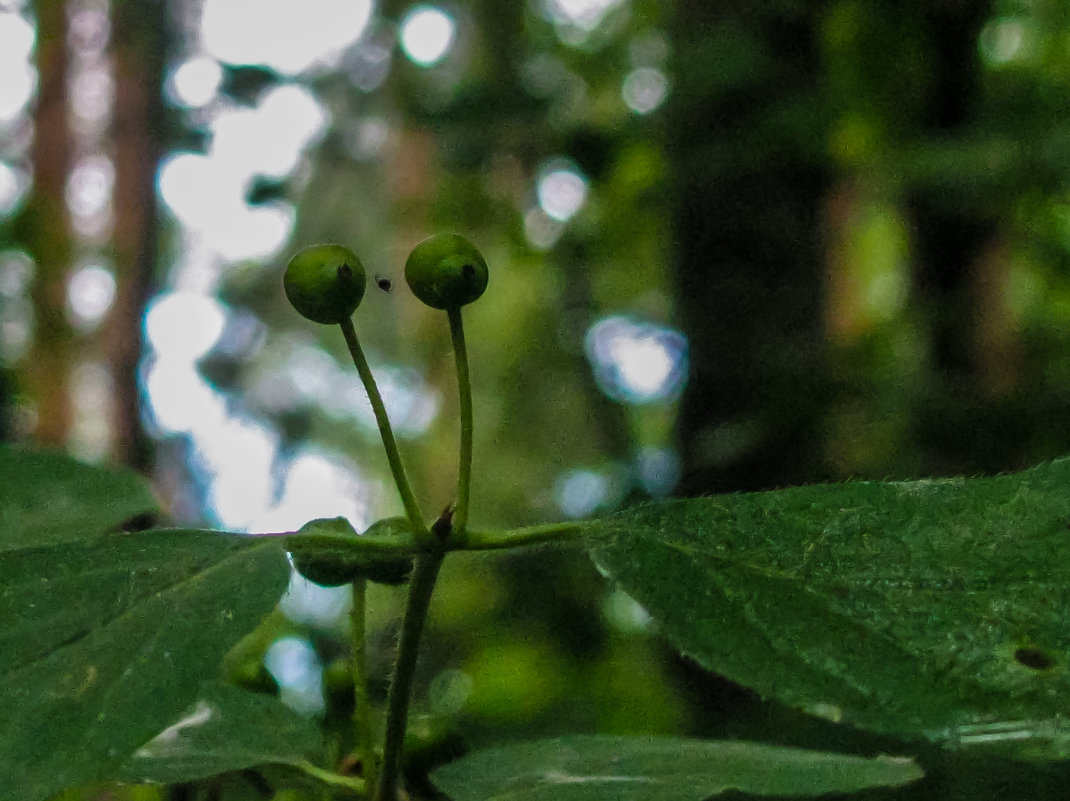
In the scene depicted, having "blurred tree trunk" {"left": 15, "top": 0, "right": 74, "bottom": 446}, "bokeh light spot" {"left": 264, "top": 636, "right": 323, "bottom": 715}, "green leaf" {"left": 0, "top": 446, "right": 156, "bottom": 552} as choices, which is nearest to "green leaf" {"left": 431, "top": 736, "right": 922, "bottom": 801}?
"green leaf" {"left": 0, "top": 446, "right": 156, "bottom": 552}

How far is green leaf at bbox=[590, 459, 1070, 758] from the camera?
0.39 meters

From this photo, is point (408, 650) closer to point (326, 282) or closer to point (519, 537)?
point (519, 537)

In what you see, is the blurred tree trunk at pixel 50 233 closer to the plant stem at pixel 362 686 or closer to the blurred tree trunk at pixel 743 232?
the blurred tree trunk at pixel 743 232

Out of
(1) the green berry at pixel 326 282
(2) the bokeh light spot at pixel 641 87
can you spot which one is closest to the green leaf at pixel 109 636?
(1) the green berry at pixel 326 282

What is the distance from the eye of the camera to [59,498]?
0.82 m

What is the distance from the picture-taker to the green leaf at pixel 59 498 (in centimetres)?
77

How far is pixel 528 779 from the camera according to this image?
532 mm

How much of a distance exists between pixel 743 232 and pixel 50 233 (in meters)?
2.59

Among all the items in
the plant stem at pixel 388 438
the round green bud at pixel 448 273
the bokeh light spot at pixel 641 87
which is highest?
the bokeh light spot at pixel 641 87

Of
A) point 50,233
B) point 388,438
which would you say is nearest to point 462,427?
point 388,438

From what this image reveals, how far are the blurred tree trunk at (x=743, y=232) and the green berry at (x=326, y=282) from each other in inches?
57.3

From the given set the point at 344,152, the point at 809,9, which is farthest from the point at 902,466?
the point at 344,152

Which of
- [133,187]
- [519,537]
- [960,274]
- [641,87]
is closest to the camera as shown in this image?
[519,537]

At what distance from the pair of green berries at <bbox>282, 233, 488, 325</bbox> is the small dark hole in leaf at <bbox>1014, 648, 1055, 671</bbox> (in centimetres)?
33
